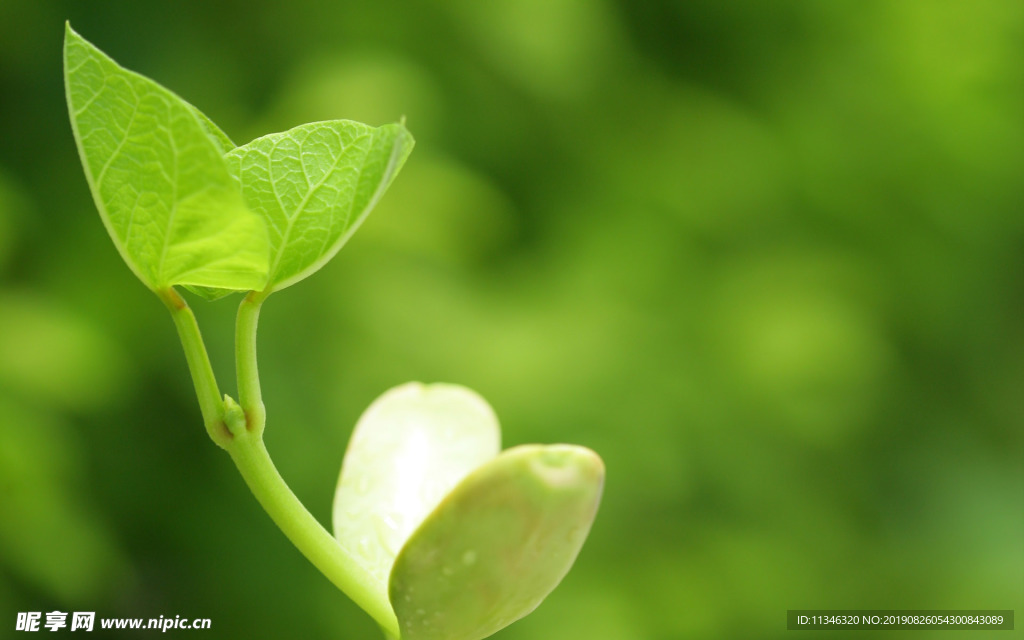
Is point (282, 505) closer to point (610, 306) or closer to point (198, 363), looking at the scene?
point (198, 363)

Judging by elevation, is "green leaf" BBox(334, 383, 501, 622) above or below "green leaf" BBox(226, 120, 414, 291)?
below

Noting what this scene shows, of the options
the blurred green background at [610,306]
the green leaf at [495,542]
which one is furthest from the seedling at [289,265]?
the blurred green background at [610,306]

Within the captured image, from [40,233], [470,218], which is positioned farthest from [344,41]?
[40,233]

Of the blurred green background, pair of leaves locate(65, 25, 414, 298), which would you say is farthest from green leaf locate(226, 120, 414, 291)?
the blurred green background

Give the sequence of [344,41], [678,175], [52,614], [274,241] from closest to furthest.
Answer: [274,241] → [52,614] → [344,41] → [678,175]

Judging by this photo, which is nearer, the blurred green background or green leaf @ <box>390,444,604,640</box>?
green leaf @ <box>390,444,604,640</box>

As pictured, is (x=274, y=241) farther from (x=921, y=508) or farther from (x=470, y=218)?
(x=921, y=508)

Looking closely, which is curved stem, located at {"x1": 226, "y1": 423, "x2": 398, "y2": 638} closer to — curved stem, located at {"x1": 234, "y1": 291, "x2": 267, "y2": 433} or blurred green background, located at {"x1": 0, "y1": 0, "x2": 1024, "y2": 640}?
curved stem, located at {"x1": 234, "y1": 291, "x2": 267, "y2": 433}
